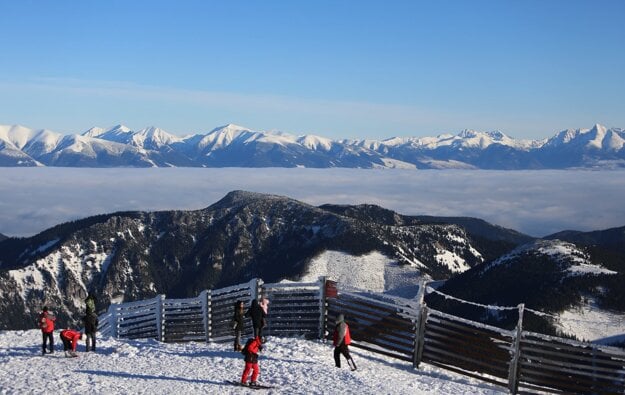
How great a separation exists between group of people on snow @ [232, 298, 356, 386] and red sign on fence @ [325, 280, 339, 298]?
8.62 ft

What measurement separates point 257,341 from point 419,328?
6.67 metres

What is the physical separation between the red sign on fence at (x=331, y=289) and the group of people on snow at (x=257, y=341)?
263cm

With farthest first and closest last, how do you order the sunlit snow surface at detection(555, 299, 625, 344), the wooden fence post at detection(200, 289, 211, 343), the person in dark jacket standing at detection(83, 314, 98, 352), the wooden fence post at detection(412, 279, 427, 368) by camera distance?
the sunlit snow surface at detection(555, 299, 625, 344)
the wooden fence post at detection(200, 289, 211, 343)
the person in dark jacket standing at detection(83, 314, 98, 352)
the wooden fence post at detection(412, 279, 427, 368)

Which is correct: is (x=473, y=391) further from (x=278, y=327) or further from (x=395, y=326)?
(x=278, y=327)

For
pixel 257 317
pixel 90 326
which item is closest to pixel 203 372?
pixel 257 317

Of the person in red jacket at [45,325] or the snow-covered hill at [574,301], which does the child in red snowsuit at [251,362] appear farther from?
the snow-covered hill at [574,301]

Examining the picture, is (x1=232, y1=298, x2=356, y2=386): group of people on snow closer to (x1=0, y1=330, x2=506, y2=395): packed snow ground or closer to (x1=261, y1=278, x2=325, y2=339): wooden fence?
(x1=0, y1=330, x2=506, y2=395): packed snow ground

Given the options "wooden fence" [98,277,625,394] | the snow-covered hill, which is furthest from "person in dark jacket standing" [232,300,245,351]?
the snow-covered hill

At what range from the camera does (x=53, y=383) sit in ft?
68.5

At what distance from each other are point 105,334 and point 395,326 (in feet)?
63.4

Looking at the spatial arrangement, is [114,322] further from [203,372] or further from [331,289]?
[331,289]

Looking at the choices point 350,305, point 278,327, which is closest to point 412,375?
point 350,305

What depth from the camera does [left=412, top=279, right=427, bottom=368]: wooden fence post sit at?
2417cm

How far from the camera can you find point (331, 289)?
2675 centimetres
